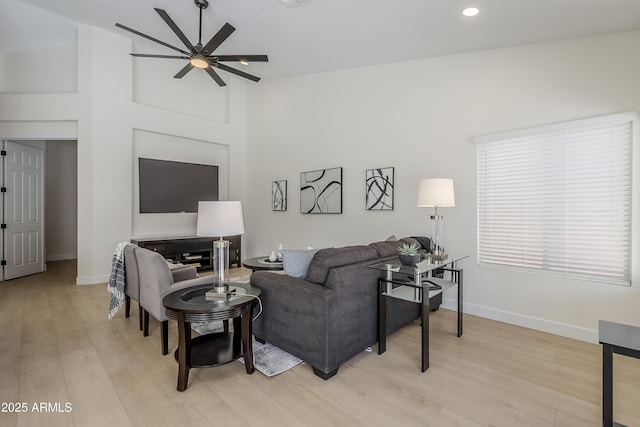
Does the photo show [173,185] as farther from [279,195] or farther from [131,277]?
[131,277]

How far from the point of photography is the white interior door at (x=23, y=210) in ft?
16.0

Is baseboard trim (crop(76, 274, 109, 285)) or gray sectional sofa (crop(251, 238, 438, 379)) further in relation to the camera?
baseboard trim (crop(76, 274, 109, 285))

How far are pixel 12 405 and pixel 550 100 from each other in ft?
16.1

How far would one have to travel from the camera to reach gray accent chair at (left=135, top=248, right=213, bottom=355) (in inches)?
98.0

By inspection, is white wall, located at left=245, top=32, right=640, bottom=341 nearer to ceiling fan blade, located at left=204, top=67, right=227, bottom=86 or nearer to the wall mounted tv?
the wall mounted tv

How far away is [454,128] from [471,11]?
121 centimetres

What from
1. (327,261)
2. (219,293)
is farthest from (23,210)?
(327,261)

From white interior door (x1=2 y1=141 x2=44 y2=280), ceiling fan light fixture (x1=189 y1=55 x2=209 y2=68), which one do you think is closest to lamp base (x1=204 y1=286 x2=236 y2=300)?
ceiling fan light fixture (x1=189 y1=55 x2=209 y2=68)

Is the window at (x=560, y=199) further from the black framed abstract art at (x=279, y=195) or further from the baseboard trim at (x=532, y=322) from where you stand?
the black framed abstract art at (x=279, y=195)

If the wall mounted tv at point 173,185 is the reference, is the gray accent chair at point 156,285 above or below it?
below

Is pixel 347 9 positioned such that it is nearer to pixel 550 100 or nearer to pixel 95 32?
pixel 550 100

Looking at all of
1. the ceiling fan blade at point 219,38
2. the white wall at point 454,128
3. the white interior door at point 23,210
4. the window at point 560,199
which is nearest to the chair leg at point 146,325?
the ceiling fan blade at point 219,38

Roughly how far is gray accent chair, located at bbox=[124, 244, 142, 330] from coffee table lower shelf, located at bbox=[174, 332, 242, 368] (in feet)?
3.27

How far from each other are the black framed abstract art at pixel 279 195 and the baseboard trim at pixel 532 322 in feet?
11.0
